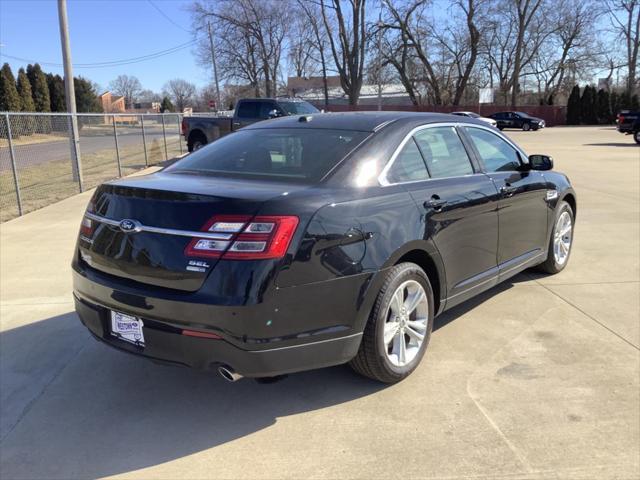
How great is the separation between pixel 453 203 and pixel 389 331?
103 cm

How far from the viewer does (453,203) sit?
3.71 m

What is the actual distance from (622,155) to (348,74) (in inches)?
1634

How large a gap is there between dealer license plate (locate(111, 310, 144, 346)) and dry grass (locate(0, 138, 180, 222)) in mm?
7158

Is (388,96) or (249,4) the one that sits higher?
(249,4)

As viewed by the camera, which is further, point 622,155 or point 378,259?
point 622,155

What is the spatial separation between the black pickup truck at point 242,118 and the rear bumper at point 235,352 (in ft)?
43.0

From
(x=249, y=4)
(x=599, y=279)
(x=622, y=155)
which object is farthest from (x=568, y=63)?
(x=599, y=279)

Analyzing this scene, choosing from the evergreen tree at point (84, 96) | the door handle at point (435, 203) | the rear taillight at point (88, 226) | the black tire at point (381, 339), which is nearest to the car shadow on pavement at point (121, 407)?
the black tire at point (381, 339)

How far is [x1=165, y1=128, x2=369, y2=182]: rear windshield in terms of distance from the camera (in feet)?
10.8

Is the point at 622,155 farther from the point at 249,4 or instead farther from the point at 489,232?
the point at 249,4

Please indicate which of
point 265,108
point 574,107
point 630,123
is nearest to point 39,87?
point 265,108

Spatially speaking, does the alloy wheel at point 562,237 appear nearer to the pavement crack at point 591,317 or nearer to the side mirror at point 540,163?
the pavement crack at point 591,317

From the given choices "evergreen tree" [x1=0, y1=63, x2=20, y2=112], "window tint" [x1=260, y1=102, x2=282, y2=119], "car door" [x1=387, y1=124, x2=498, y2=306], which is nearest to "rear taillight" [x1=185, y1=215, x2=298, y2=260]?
"car door" [x1=387, y1=124, x2=498, y2=306]

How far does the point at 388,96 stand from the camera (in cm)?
7719
